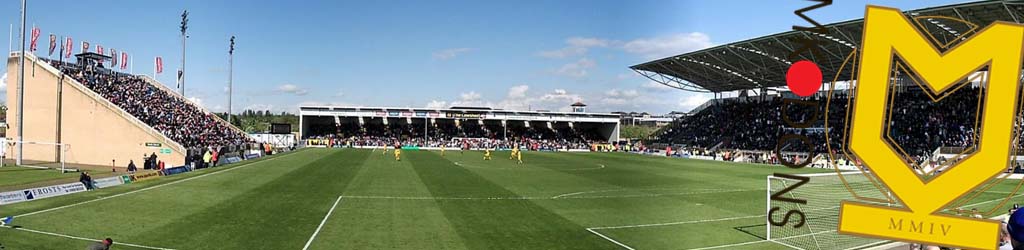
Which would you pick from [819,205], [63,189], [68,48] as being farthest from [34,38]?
[819,205]

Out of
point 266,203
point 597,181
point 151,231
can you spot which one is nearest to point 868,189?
point 151,231

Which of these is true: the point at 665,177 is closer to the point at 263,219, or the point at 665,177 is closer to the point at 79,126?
the point at 263,219

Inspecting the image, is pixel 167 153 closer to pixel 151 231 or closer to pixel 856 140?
pixel 151 231

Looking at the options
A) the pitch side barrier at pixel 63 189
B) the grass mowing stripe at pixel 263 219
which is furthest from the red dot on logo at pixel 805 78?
the pitch side barrier at pixel 63 189

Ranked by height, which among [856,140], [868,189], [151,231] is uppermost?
Answer: [856,140]

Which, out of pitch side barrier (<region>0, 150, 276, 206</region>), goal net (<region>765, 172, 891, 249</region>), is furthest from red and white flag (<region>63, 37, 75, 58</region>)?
goal net (<region>765, 172, 891, 249</region>)

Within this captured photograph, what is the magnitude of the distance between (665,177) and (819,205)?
1018cm

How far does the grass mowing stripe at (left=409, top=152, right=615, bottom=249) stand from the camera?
9125 millimetres

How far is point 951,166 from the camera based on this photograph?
2711 millimetres

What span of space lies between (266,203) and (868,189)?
12503mm

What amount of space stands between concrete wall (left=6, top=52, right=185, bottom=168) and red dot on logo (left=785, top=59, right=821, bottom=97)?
2749 centimetres

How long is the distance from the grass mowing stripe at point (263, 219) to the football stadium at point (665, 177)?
0.06 metres

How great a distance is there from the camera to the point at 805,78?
8.65ft

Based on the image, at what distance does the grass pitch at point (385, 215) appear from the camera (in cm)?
891
